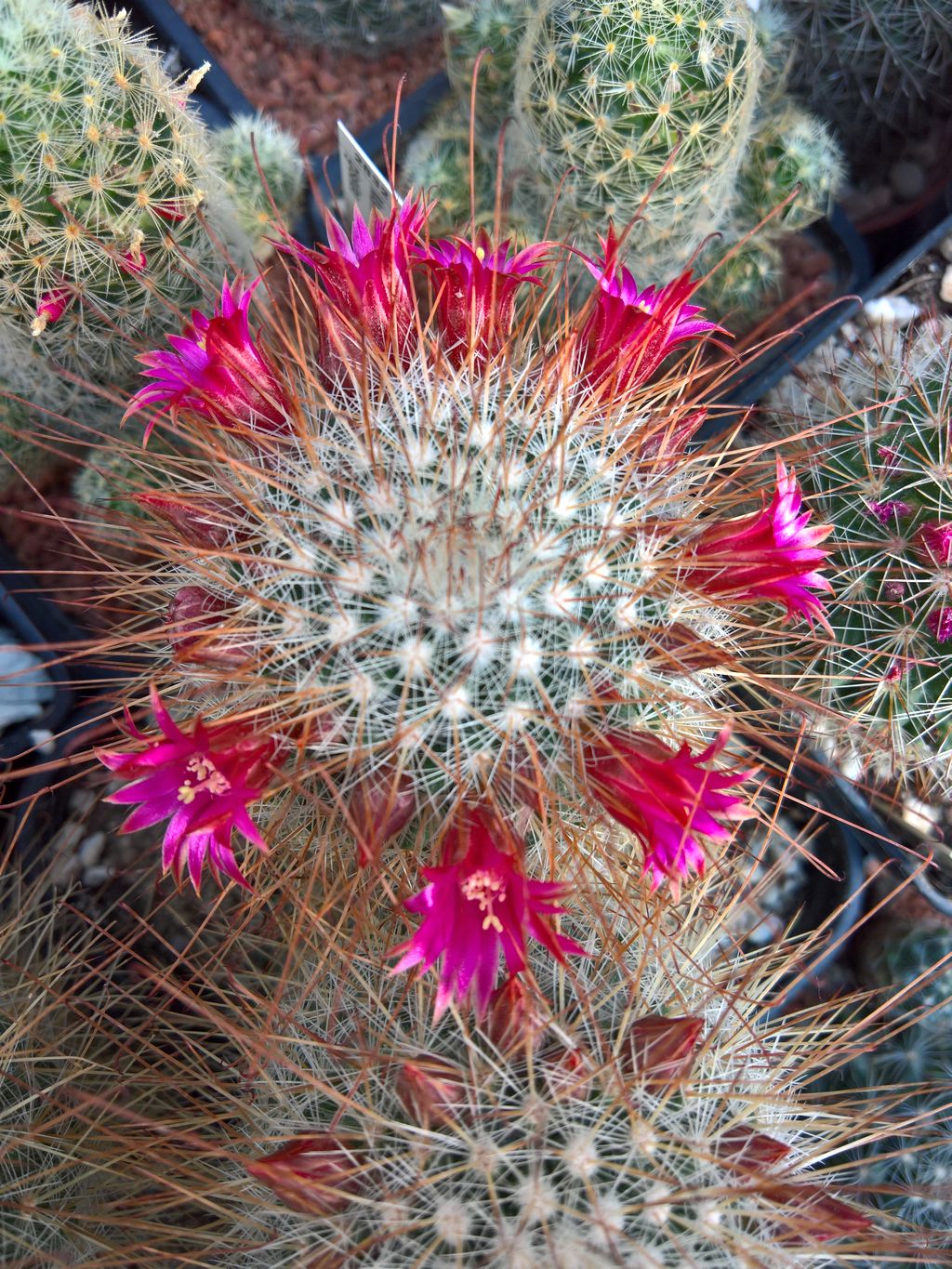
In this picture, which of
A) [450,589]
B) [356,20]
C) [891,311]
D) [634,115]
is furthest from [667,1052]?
[356,20]

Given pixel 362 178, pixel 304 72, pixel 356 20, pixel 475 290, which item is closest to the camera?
pixel 475 290

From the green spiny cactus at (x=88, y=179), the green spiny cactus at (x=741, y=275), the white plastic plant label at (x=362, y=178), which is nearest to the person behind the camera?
the green spiny cactus at (x=88, y=179)

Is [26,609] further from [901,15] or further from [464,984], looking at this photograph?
[901,15]

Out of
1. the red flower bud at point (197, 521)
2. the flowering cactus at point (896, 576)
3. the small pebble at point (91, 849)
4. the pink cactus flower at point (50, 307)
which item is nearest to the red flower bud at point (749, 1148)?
the flowering cactus at point (896, 576)

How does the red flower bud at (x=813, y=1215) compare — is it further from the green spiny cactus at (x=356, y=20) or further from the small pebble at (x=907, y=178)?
the green spiny cactus at (x=356, y=20)

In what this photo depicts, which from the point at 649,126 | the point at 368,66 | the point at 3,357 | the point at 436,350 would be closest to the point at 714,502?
the point at 436,350

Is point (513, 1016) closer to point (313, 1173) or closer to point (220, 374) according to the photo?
point (313, 1173)
